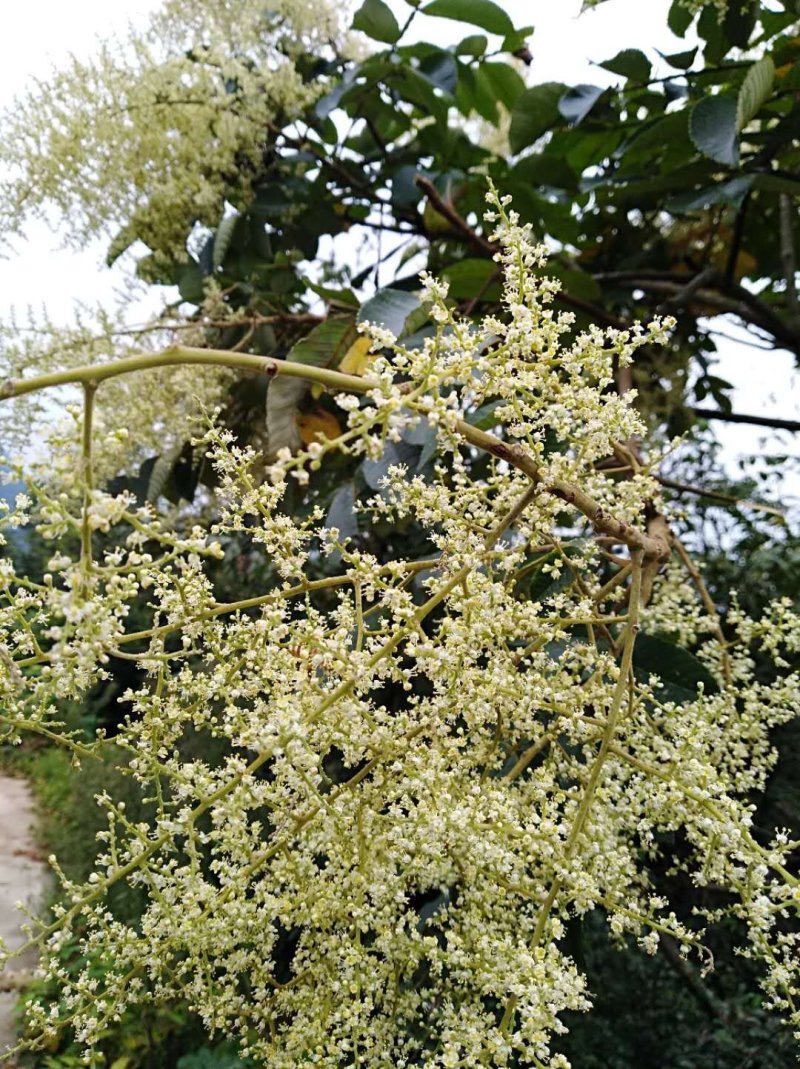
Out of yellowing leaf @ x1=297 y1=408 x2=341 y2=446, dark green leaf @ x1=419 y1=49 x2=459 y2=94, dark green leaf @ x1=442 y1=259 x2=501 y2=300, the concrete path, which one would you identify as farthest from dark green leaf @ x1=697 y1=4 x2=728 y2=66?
the concrete path

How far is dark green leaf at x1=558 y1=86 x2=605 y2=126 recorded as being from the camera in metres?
1.61

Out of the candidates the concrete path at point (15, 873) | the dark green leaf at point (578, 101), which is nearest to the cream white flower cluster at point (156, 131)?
the dark green leaf at point (578, 101)

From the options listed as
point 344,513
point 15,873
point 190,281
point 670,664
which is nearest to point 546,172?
point 190,281

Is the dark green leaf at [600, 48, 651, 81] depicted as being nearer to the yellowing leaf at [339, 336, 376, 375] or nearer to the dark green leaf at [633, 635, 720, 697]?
the yellowing leaf at [339, 336, 376, 375]

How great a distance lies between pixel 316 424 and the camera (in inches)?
61.1

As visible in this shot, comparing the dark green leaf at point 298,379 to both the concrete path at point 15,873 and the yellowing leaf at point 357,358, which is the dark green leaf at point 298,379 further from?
the concrete path at point 15,873

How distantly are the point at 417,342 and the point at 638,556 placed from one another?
0.54m

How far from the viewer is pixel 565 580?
995 millimetres

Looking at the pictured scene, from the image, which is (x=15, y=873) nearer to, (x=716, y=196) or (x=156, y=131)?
(x=156, y=131)

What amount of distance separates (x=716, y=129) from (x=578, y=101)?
392mm

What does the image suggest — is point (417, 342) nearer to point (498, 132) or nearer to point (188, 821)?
point (188, 821)

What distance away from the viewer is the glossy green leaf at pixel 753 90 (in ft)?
4.27

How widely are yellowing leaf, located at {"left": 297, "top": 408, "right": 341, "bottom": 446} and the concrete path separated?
2.26m

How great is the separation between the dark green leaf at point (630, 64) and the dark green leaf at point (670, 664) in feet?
3.88
